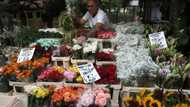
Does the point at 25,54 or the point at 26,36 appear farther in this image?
the point at 26,36

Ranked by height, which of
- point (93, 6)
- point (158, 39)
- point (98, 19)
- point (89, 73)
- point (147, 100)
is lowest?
point (147, 100)

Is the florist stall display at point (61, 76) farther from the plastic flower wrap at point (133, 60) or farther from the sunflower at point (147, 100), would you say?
the sunflower at point (147, 100)

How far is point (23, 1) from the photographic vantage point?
753 centimetres

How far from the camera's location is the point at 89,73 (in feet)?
11.8

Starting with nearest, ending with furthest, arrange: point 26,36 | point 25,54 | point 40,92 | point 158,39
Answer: point 40,92
point 25,54
point 158,39
point 26,36

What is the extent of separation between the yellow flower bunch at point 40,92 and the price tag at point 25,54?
0.90 metres

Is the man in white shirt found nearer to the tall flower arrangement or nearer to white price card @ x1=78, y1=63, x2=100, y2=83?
the tall flower arrangement

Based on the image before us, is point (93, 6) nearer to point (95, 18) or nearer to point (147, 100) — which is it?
point (95, 18)

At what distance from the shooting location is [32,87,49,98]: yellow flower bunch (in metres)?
3.24

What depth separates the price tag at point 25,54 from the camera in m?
4.14

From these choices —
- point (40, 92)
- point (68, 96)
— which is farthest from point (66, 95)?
point (40, 92)

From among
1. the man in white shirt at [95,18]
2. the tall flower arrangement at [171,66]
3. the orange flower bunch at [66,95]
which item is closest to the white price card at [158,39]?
the tall flower arrangement at [171,66]

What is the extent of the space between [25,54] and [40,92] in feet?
3.47

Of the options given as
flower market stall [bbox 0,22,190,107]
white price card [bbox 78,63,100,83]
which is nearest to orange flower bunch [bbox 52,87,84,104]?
flower market stall [bbox 0,22,190,107]
